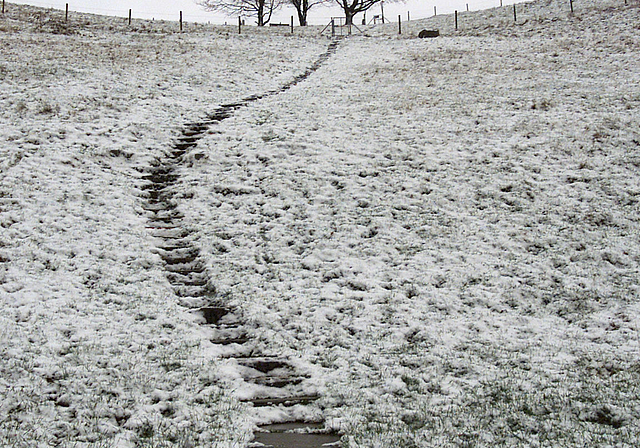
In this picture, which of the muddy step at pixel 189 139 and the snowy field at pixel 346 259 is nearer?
the snowy field at pixel 346 259

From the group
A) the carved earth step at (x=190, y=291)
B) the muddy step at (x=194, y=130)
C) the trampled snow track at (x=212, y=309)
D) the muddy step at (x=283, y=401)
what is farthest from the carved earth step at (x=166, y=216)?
the muddy step at (x=283, y=401)

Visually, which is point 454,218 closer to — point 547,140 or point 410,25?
point 547,140

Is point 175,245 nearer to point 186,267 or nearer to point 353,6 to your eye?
point 186,267

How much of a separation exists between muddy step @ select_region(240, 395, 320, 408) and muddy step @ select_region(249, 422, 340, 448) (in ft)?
1.29

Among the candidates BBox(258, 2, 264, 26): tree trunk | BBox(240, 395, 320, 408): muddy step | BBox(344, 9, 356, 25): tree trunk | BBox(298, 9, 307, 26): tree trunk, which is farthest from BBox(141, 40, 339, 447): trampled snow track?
BBox(258, 2, 264, 26): tree trunk

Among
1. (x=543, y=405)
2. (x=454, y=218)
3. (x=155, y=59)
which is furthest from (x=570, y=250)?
(x=155, y=59)

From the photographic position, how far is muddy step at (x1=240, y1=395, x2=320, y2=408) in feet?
21.4

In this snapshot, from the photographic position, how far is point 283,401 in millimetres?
6598

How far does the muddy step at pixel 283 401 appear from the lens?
6.53 m

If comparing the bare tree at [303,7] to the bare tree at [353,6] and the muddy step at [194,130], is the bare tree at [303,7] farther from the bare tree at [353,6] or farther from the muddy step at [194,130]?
the muddy step at [194,130]

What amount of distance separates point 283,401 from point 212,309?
8.41ft

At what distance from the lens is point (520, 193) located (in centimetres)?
1223

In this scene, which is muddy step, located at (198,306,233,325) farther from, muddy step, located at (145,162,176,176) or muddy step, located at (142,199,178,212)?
muddy step, located at (145,162,176,176)

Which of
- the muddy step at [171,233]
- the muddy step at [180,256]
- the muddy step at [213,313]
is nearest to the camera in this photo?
the muddy step at [213,313]
